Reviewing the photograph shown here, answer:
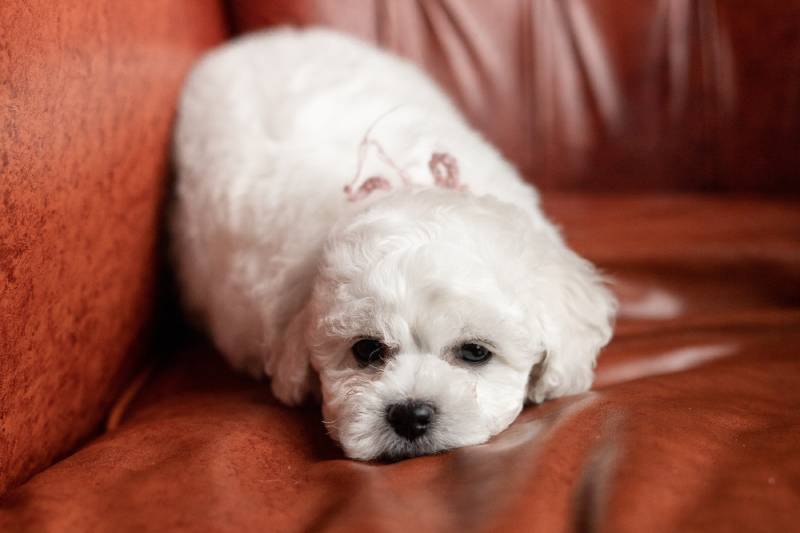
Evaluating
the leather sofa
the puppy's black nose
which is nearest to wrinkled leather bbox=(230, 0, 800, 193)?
the leather sofa

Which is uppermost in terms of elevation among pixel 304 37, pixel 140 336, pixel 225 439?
pixel 304 37

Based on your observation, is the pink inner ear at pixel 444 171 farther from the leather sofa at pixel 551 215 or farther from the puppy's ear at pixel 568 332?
the leather sofa at pixel 551 215

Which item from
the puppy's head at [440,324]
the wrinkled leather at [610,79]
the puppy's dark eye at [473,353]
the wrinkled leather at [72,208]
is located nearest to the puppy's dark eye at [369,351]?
the puppy's head at [440,324]

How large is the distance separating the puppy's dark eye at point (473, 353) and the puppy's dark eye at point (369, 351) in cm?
14

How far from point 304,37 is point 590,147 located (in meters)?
0.90

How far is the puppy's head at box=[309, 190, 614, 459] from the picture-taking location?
144 centimetres

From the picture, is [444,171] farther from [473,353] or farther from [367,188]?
[473,353]

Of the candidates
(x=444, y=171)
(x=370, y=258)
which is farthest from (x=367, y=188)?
(x=370, y=258)

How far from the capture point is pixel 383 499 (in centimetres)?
116

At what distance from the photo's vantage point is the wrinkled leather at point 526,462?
110cm

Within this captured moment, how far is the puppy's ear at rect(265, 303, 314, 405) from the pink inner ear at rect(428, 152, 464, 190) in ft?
1.33

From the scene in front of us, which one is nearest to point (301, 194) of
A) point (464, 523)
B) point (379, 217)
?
point (379, 217)

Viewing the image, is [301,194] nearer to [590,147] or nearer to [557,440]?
[557,440]

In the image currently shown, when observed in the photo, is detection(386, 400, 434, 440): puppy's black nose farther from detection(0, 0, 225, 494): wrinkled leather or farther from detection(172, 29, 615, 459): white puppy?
detection(0, 0, 225, 494): wrinkled leather
